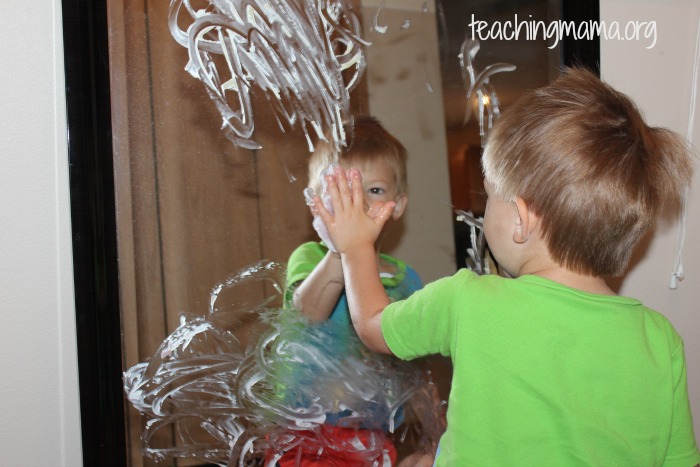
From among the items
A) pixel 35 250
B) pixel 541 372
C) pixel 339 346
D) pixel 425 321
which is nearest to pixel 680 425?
pixel 541 372

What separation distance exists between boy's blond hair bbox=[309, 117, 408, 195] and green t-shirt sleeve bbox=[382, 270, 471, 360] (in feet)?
0.76

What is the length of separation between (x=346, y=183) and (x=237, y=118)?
0.50ft

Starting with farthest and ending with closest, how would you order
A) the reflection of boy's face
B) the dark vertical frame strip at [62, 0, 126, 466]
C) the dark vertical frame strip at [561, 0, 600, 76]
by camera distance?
the dark vertical frame strip at [561, 0, 600, 76] → the reflection of boy's face → the dark vertical frame strip at [62, 0, 126, 466]

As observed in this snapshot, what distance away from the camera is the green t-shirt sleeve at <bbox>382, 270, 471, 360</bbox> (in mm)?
724

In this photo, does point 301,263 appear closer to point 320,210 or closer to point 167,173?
point 320,210

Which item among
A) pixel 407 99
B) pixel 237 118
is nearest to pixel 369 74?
pixel 407 99

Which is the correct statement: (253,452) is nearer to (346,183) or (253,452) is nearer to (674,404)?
(346,183)

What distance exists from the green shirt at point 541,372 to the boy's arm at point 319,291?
19cm

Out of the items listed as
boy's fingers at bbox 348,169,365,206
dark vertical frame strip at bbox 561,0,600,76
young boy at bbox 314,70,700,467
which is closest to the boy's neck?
young boy at bbox 314,70,700,467

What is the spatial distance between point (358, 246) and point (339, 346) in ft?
0.55

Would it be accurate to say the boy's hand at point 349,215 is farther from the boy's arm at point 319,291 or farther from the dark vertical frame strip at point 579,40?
the dark vertical frame strip at point 579,40

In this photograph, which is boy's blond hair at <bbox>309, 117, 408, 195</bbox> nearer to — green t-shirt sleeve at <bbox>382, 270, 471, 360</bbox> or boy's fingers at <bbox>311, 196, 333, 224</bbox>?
boy's fingers at <bbox>311, 196, 333, 224</bbox>

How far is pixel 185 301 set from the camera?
2.89 feet

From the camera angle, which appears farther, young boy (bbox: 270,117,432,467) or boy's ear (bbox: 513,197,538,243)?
young boy (bbox: 270,117,432,467)
